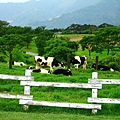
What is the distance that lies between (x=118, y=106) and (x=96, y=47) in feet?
188

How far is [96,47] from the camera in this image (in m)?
68.7

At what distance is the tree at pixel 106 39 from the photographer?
68562 millimetres

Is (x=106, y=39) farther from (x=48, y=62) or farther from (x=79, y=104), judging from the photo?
(x=79, y=104)

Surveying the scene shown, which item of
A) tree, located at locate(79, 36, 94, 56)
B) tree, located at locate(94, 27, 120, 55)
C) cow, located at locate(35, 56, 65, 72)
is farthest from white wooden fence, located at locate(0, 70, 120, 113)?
tree, located at locate(79, 36, 94, 56)

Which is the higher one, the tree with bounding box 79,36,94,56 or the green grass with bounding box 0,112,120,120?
the tree with bounding box 79,36,94,56

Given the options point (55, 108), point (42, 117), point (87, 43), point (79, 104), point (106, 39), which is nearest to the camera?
point (42, 117)

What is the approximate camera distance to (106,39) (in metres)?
70.9

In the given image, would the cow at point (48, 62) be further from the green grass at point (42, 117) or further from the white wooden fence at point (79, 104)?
the green grass at point (42, 117)

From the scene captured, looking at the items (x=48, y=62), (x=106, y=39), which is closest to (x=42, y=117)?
(x=48, y=62)

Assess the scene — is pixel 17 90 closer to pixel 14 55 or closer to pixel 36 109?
pixel 36 109

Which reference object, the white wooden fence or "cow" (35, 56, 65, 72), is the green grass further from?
"cow" (35, 56, 65, 72)

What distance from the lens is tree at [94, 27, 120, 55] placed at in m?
68.6

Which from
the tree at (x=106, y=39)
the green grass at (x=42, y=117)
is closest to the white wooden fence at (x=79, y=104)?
the green grass at (x=42, y=117)

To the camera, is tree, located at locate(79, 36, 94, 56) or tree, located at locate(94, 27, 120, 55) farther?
tree, located at locate(79, 36, 94, 56)
